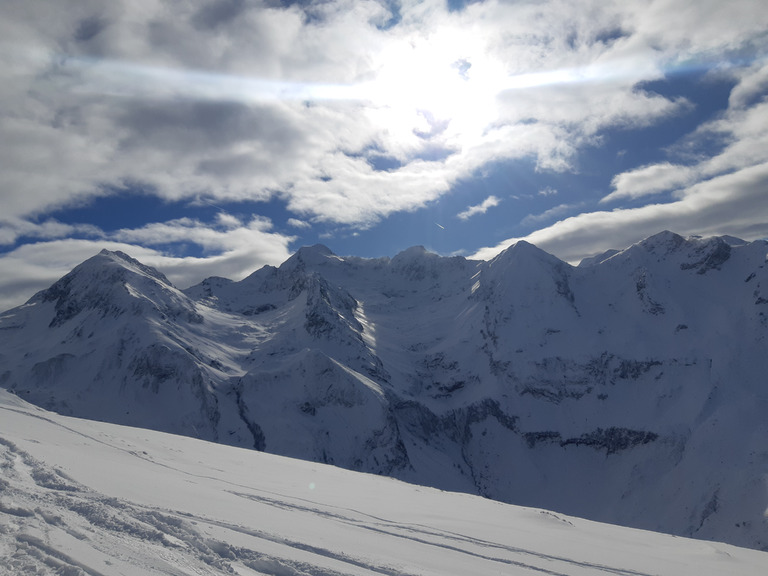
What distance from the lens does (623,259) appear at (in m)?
164

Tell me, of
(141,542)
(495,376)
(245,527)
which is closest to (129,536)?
(141,542)

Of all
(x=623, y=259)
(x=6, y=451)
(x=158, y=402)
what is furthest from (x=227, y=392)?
(x=623, y=259)

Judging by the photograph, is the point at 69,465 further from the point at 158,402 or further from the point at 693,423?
the point at 693,423

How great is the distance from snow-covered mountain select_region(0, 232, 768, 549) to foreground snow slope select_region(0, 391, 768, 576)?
80204mm

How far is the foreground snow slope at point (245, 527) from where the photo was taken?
11188mm

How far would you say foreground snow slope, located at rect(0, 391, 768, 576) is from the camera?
36.7ft

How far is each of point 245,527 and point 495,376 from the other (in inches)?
5238

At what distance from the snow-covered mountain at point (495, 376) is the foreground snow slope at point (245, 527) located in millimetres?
80204

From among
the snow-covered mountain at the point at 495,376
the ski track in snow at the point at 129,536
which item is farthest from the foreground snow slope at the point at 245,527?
the snow-covered mountain at the point at 495,376

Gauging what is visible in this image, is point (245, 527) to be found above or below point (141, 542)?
below

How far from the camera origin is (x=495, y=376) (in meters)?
142

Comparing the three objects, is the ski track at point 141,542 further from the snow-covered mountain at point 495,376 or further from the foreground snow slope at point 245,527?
the snow-covered mountain at point 495,376

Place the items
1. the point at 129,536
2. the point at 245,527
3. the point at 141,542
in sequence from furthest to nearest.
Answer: the point at 245,527, the point at 129,536, the point at 141,542

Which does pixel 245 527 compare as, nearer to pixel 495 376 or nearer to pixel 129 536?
pixel 129 536
